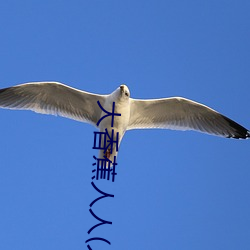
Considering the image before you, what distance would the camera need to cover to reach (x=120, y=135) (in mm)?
5832

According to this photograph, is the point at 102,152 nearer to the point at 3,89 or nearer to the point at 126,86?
the point at 126,86

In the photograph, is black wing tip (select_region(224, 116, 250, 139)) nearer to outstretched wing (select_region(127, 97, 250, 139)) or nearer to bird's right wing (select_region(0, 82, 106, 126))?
outstretched wing (select_region(127, 97, 250, 139))

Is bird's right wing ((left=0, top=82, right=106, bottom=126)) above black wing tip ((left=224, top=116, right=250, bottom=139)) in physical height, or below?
below

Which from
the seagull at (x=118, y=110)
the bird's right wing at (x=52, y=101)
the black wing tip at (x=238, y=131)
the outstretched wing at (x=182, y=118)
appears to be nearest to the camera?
the seagull at (x=118, y=110)

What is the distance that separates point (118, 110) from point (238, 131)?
6.61ft

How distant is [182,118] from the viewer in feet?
21.7

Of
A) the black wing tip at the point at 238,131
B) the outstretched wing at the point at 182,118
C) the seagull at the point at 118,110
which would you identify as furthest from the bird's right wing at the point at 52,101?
the black wing tip at the point at 238,131

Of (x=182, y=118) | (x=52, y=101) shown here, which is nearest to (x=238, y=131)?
(x=182, y=118)

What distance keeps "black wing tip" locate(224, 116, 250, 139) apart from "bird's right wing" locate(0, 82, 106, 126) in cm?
188

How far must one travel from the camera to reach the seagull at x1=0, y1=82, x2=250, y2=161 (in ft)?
19.2

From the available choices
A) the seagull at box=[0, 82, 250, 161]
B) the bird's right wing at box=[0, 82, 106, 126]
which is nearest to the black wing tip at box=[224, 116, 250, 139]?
the seagull at box=[0, 82, 250, 161]

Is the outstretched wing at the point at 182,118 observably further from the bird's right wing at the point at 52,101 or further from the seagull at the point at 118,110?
the bird's right wing at the point at 52,101

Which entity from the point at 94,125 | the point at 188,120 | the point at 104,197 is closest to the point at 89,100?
the point at 94,125

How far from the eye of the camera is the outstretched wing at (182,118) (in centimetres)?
636
